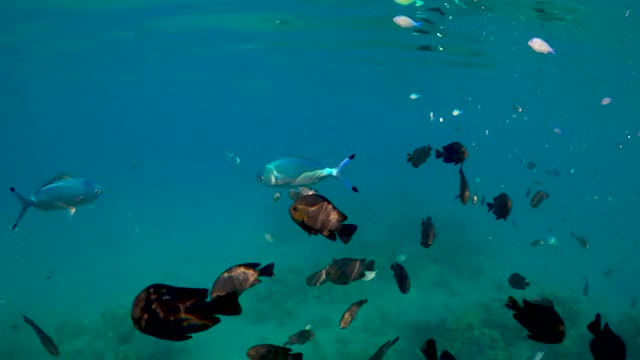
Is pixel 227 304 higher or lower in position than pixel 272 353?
higher

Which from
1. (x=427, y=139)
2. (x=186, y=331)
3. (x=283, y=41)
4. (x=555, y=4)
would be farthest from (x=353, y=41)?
(x=427, y=139)

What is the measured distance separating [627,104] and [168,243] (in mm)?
55906

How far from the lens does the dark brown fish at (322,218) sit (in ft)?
11.4

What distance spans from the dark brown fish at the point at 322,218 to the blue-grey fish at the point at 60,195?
4.99m

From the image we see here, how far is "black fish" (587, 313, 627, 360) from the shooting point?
2.48m

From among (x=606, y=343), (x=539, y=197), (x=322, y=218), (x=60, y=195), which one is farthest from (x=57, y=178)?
(x=539, y=197)

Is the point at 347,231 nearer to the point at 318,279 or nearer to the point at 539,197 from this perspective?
the point at 318,279

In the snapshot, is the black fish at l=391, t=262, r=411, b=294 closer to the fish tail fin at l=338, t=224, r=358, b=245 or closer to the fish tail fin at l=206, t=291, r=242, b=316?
the fish tail fin at l=338, t=224, r=358, b=245

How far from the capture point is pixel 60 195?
6.91 metres

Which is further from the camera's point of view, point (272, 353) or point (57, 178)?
point (57, 178)

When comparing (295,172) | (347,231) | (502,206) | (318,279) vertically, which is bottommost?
(318,279)

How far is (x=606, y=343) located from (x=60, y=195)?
733 centimetres

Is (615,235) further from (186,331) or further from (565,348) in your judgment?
(186,331)

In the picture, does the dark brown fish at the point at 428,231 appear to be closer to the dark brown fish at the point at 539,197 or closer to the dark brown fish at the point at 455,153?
the dark brown fish at the point at 455,153
